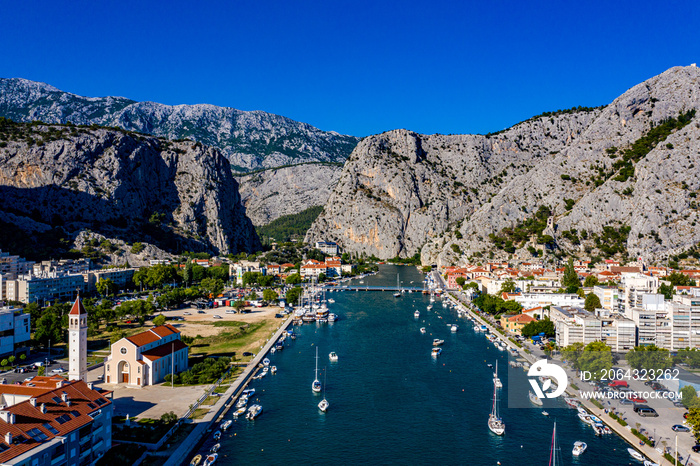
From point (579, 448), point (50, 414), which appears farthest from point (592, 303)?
point (50, 414)

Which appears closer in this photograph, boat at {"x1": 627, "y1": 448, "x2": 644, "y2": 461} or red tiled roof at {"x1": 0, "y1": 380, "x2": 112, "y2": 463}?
red tiled roof at {"x1": 0, "y1": 380, "x2": 112, "y2": 463}

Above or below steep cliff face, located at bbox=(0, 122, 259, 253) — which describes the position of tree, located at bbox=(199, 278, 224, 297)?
below

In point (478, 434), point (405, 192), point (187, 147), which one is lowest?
point (478, 434)

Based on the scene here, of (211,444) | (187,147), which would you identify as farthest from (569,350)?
(187,147)

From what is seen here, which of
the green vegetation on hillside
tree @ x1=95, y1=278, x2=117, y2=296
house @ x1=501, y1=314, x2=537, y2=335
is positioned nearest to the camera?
house @ x1=501, y1=314, x2=537, y2=335

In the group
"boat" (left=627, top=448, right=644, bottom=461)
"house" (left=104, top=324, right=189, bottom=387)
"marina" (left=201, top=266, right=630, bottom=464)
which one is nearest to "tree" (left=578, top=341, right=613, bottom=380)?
"marina" (left=201, top=266, right=630, bottom=464)

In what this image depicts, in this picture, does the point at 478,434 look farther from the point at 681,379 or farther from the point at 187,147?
the point at 187,147

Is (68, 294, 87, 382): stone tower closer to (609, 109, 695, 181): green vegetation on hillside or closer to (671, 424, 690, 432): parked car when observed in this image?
(671, 424, 690, 432): parked car
